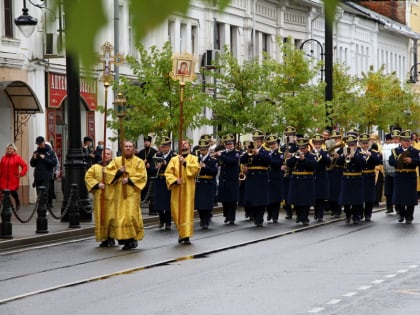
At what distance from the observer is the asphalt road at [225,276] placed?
11.6 meters

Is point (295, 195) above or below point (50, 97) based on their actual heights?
below

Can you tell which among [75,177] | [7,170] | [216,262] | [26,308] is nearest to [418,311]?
[26,308]

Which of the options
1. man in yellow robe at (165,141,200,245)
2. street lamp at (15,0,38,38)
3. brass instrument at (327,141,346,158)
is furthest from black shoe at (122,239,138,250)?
street lamp at (15,0,38,38)

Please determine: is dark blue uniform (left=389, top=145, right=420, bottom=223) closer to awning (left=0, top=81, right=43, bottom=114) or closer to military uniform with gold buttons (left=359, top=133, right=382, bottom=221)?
military uniform with gold buttons (left=359, top=133, right=382, bottom=221)

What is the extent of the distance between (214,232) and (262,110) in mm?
14655

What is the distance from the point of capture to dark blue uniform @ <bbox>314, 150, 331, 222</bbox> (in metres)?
26.3

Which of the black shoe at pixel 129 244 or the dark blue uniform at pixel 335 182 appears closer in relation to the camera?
the black shoe at pixel 129 244

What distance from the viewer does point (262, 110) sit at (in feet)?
121

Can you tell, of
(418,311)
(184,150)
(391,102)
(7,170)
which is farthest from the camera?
(391,102)

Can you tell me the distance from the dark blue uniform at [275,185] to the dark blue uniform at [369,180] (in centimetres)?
176

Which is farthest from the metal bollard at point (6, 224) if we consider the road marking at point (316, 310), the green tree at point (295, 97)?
the green tree at point (295, 97)

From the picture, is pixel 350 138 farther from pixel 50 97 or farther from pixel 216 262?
pixel 216 262

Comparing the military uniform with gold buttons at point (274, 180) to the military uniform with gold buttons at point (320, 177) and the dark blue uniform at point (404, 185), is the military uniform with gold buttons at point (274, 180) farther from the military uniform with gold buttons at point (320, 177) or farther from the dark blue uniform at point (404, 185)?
the dark blue uniform at point (404, 185)

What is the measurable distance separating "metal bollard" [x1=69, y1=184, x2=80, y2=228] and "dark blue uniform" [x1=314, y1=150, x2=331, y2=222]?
561cm
